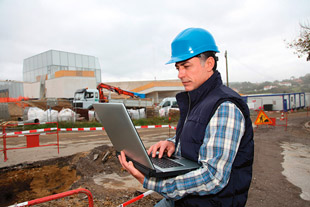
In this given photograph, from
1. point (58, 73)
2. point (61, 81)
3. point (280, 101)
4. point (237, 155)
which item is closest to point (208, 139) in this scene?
point (237, 155)

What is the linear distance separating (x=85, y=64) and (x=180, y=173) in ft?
165

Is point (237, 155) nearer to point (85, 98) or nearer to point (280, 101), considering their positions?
point (85, 98)

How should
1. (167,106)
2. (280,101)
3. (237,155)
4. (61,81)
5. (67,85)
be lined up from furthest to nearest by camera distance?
(61,81)
(67,85)
(280,101)
(167,106)
(237,155)

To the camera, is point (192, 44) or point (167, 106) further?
point (167, 106)

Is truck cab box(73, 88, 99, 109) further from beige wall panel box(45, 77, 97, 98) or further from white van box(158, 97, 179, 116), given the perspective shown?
beige wall panel box(45, 77, 97, 98)

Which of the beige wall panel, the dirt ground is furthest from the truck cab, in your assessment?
the beige wall panel

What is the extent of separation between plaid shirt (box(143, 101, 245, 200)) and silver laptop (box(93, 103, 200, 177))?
89 mm

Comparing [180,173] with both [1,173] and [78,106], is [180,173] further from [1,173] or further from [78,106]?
[78,106]

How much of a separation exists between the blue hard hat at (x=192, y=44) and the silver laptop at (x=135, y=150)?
1.90 ft

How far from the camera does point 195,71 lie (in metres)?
1.60

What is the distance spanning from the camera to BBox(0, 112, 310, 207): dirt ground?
425cm

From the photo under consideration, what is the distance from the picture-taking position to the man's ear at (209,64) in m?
1.60

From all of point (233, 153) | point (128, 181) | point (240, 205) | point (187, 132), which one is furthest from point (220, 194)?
point (128, 181)

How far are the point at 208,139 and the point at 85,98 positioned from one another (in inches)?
787
